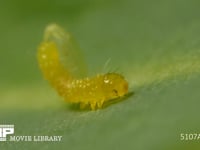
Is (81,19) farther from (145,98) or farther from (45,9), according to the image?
(145,98)

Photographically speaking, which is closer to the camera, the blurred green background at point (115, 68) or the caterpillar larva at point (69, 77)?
the blurred green background at point (115, 68)

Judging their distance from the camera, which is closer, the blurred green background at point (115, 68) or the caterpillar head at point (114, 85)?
the blurred green background at point (115, 68)

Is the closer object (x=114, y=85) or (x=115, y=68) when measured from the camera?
(x=114, y=85)

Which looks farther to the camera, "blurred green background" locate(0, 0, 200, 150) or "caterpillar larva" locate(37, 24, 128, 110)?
"caterpillar larva" locate(37, 24, 128, 110)
